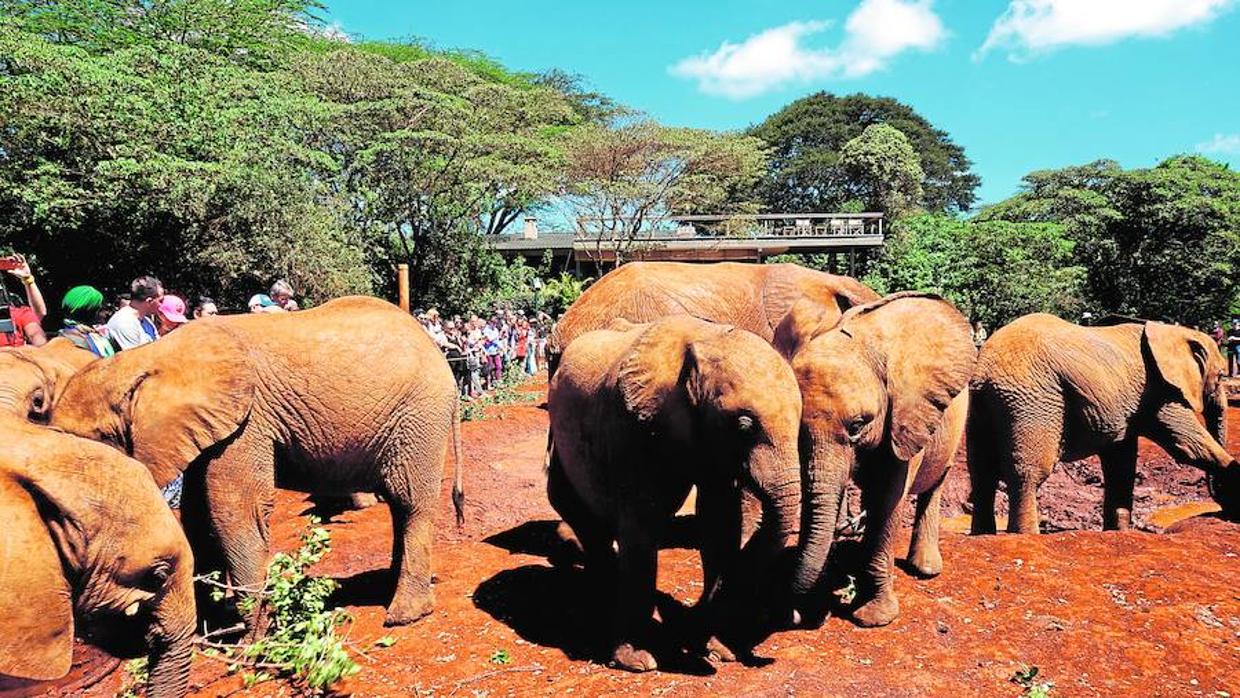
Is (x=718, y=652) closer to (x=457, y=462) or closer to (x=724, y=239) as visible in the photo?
(x=457, y=462)

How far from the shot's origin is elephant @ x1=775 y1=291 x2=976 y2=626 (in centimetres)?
478

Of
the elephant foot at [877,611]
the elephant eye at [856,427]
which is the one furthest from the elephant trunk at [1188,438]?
the elephant eye at [856,427]

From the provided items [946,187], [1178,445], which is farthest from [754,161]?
[946,187]

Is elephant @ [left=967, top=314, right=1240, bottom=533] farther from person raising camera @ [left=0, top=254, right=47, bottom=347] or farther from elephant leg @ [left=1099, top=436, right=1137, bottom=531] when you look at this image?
person raising camera @ [left=0, top=254, right=47, bottom=347]

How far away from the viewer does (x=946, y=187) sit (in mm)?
62906

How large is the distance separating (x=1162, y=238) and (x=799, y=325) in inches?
950

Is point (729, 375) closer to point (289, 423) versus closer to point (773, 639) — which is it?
point (773, 639)

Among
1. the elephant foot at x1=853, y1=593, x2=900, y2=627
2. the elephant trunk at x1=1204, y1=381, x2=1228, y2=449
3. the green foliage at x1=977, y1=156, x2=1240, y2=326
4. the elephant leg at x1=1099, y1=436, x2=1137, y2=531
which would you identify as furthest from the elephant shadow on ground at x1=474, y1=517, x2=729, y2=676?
the green foliage at x1=977, y1=156, x2=1240, y2=326

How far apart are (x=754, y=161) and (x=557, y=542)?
26614 mm

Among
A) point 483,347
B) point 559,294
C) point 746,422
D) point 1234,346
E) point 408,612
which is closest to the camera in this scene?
point 746,422

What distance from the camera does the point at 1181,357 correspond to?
8.47 metres

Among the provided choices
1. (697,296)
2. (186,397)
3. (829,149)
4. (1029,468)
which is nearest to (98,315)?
(186,397)

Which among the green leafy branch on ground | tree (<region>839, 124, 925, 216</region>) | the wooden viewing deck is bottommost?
the green leafy branch on ground

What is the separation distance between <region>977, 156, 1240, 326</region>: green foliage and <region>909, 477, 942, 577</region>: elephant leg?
2238 cm
